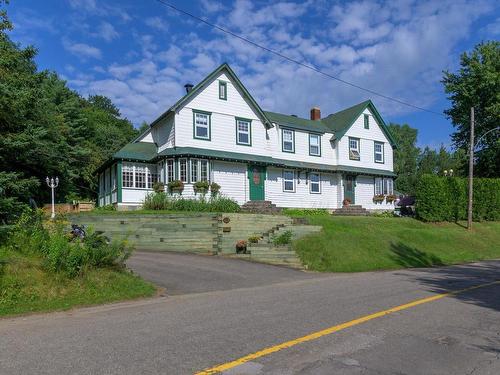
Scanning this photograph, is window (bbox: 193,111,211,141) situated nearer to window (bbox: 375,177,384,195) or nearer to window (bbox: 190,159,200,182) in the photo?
window (bbox: 190,159,200,182)

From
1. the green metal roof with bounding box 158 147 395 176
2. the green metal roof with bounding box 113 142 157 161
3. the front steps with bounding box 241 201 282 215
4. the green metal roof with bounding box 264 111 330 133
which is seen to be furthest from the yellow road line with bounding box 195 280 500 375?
the green metal roof with bounding box 264 111 330 133

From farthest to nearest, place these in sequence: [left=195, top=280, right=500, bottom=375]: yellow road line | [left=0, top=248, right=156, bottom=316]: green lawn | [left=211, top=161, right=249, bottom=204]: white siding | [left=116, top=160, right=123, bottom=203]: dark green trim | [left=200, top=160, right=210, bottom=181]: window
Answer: [left=211, top=161, right=249, bottom=204]: white siding < [left=116, top=160, right=123, bottom=203]: dark green trim < [left=200, top=160, right=210, bottom=181]: window < [left=0, top=248, right=156, bottom=316]: green lawn < [left=195, top=280, right=500, bottom=375]: yellow road line

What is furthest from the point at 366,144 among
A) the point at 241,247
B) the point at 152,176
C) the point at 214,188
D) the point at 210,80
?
the point at 241,247

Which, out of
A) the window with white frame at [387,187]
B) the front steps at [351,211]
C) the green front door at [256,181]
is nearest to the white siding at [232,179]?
the green front door at [256,181]

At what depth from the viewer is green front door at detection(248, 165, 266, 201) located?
2989cm

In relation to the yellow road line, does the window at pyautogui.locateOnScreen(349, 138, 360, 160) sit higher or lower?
higher

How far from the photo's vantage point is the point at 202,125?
28.4 meters

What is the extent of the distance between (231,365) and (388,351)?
213 centimetres

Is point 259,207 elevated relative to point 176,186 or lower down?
lower down

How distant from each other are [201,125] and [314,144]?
407 inches

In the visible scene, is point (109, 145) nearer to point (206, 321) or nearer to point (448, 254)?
point (448, 254)

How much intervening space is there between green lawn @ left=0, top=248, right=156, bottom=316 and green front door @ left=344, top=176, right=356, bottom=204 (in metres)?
26.1

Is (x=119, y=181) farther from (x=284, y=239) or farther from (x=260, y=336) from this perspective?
(x=260, y=336)

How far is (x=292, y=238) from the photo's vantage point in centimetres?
1992
